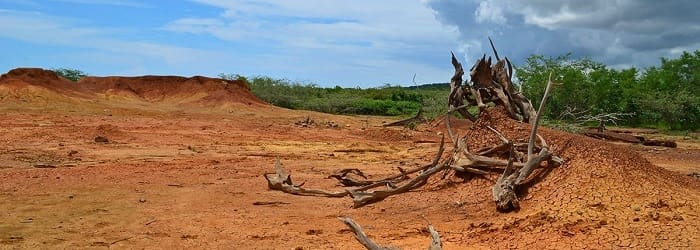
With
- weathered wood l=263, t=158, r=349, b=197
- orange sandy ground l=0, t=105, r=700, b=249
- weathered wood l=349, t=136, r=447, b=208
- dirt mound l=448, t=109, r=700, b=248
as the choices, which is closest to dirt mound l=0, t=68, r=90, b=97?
orange sandy ground l=0, t=105, r=700, b=249

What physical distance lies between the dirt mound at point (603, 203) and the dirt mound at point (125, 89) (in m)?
22.9

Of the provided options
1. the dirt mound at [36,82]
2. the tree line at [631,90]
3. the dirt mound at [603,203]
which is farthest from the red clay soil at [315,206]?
the dirt mound at [36,82]

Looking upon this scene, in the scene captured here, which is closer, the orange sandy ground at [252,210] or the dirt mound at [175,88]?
the orange sandy ground at [252,210]

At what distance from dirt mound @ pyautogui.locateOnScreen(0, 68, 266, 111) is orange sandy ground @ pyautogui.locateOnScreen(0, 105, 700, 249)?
15.1 metres

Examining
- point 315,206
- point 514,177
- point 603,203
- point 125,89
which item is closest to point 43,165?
point 315,206

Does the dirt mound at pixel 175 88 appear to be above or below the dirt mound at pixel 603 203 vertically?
above

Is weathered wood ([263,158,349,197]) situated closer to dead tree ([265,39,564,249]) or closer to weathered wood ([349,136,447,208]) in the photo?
dead tree ([265,39,564,249])

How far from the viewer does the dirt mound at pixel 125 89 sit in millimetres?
26078

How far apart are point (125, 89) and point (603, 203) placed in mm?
29530

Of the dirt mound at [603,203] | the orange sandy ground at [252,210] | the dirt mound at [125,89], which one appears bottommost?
the orange sandy ground at [252,210]

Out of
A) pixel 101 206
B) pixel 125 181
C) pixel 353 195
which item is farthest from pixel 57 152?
pixel 353 195

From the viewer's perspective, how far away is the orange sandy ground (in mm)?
4859

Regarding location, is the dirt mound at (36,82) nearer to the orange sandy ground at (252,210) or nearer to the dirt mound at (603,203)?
the orange sandy ground at (252,210)

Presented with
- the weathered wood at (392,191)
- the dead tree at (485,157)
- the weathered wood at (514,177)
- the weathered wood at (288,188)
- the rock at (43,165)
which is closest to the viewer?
the weathered wood at (514,177)
